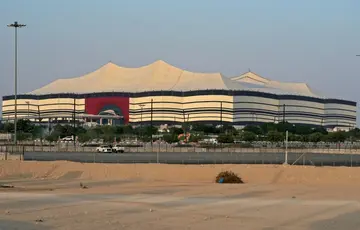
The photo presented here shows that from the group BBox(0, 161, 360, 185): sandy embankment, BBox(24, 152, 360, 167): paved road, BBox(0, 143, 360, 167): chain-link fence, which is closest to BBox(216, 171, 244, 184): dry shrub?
BBox(0, 161, 360, 185): sandy embankment

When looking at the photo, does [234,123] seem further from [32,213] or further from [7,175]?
[32,213]

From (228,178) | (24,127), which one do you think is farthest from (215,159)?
(24,127)

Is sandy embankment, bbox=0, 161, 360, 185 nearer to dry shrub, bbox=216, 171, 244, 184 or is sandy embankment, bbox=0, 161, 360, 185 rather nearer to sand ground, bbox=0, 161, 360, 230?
sand ground, bbox=0, 161, 360, 230

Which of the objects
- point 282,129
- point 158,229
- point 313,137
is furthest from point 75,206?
point 282,129

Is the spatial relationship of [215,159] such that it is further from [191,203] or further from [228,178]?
[191,203]

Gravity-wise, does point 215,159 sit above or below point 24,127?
below

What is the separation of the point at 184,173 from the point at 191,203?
1649cm

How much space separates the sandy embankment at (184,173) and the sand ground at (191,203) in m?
0.06

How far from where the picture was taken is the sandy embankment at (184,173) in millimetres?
37094

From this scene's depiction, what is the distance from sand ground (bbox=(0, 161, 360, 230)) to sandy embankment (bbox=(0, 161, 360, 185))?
0.21ft

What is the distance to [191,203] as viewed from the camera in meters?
22.8

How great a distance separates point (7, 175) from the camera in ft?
136

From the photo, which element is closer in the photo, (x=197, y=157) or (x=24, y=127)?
(x=197, y=157)

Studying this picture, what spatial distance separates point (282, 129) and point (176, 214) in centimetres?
13616
